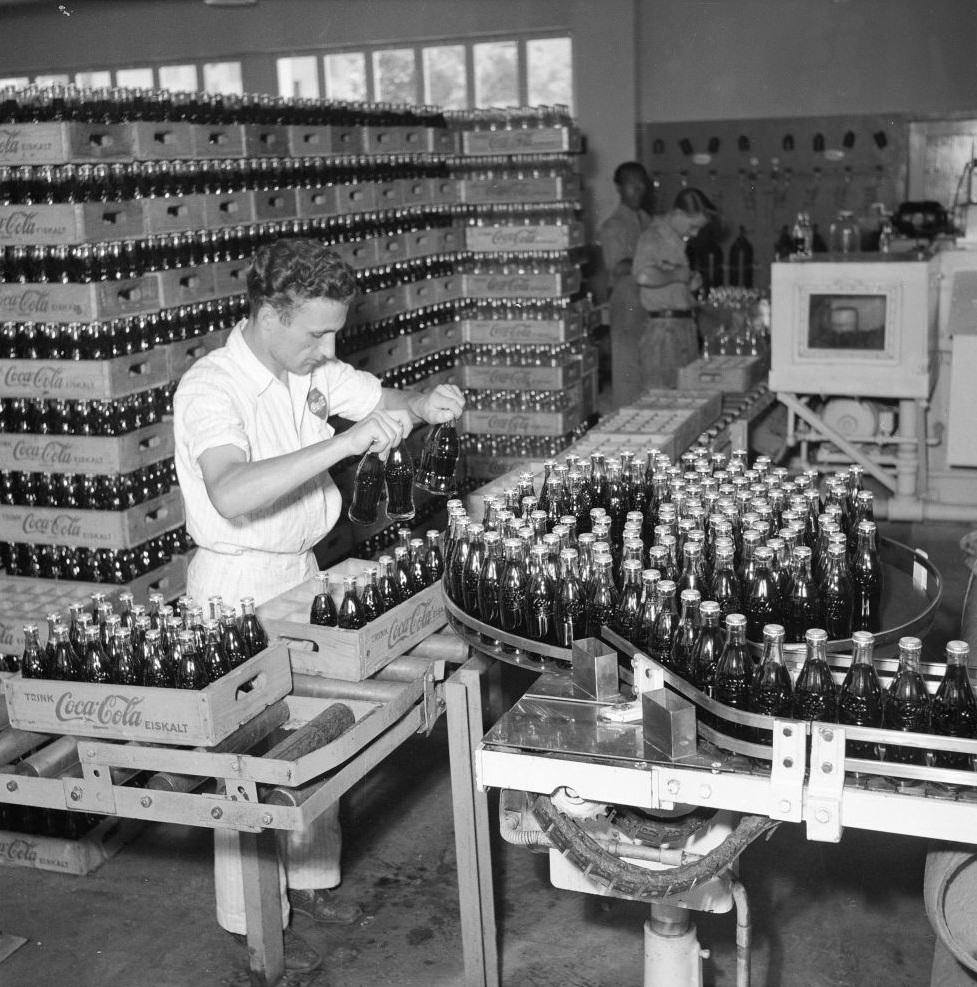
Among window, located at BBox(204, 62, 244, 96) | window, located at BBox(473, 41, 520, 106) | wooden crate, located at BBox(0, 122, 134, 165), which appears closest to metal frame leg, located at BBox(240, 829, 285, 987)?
wooden crate, located at BBox(0, 122, 134, 165)

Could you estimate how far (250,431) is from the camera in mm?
3281

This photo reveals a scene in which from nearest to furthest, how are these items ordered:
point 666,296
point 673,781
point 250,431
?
point 673,781 → point 250,431 → point 666,296

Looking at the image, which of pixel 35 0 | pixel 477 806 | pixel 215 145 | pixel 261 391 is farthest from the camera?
pixel 35 0

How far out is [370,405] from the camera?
12.3 feet

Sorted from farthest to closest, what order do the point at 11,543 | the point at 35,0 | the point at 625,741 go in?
the point at 35,0 → the point at 11,543 → the point at 625,741

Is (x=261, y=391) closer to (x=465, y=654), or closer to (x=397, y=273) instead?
(x=465, y=654)

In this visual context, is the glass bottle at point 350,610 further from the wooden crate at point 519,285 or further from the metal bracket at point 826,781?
the wooden crate at point 519,285

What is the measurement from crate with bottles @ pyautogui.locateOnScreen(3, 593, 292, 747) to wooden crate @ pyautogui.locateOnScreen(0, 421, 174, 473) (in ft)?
5.24

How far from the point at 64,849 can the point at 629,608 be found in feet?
7.27

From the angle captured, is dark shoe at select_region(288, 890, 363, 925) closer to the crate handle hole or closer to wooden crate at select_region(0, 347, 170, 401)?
the crate handle hole

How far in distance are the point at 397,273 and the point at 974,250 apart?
3.41m

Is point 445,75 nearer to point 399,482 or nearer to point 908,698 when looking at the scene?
point 399,482

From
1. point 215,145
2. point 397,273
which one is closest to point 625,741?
point 215,145

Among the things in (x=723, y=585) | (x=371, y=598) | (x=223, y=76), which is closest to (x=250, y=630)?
(x=371, y=598)
